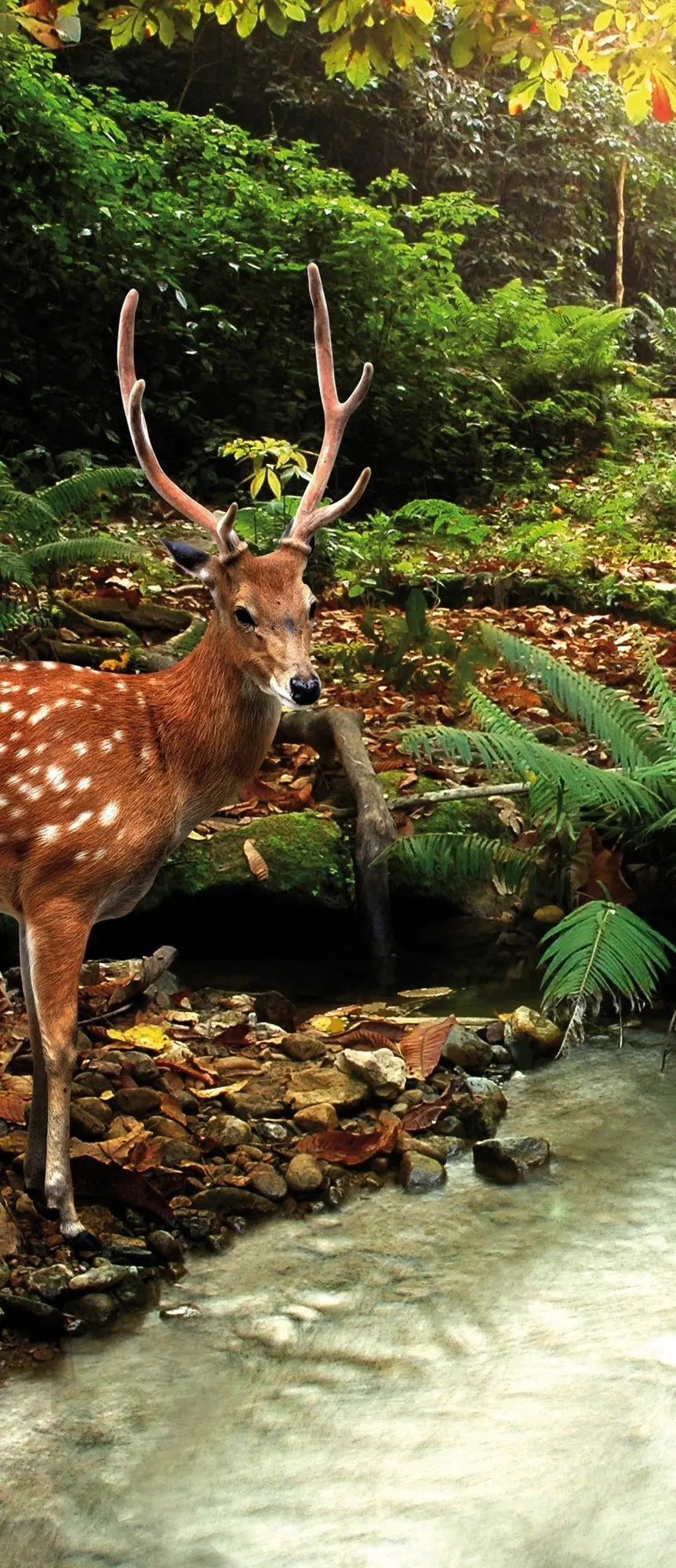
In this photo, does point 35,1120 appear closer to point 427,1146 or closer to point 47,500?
point 427,1146

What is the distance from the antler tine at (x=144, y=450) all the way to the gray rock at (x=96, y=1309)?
1.88m

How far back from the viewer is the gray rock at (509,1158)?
413cm

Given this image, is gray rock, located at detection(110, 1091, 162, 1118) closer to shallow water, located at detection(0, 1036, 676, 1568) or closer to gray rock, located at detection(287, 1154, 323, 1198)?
gray rock, located at detection(287, 1154, 323, 1198)

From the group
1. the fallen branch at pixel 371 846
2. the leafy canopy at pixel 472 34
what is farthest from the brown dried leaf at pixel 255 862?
the leafy canopy at pixel 472 34

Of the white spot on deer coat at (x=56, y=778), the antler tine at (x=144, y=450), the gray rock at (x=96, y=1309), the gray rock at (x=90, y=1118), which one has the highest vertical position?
the antler tine at (x=144, y=450)

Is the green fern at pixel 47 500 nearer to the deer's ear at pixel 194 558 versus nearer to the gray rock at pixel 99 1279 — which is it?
the deer's ear at pixel 194 558

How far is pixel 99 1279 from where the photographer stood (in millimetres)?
3385

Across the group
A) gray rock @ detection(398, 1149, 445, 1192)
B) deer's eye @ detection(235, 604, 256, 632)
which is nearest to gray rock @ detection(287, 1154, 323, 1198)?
gray rock @ detection(398, 1149, 445, 1192)

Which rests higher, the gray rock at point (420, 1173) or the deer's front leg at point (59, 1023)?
the deer's front leg at point (59, 1023)

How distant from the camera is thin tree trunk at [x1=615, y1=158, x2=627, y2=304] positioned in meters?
17.2

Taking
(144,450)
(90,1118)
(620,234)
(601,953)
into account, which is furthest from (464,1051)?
(620,234)

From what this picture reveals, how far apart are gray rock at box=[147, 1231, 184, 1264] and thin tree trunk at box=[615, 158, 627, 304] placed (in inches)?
631

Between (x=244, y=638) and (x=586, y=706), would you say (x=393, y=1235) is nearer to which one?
(x=244, y=638)

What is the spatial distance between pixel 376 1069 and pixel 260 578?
1.66 meters
